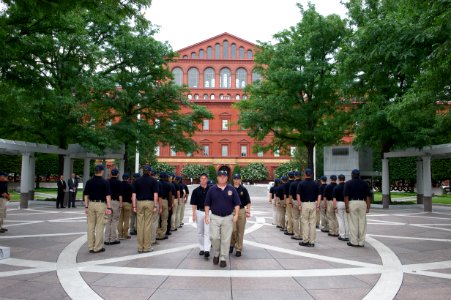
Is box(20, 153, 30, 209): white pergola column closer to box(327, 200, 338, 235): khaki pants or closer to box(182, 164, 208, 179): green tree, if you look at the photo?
box(327, 200, 338, 235): khaki pants

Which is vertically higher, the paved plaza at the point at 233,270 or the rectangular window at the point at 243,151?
the rectangular window at the point at 243,151

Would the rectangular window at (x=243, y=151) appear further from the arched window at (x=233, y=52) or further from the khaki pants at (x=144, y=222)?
the khaki pants at (x=144, y=222)

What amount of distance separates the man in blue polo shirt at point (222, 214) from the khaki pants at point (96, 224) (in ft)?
9.59

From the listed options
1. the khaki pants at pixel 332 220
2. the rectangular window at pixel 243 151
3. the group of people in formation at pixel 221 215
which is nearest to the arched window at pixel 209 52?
the rectangular window at pixel 243 151

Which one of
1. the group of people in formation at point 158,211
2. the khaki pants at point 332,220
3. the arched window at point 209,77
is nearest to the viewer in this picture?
the group of people in formation at point 158,211

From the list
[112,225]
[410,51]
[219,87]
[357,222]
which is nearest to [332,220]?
[357,222]

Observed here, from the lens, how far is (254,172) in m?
67.1

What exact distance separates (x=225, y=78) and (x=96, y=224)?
66.6 m

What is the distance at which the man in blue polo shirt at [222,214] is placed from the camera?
24.7 feet

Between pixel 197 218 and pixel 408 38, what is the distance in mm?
6827

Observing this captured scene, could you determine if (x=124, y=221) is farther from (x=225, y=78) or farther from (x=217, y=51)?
(x=217, y=51)

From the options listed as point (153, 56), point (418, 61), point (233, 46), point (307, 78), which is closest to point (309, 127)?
point (307, 78)

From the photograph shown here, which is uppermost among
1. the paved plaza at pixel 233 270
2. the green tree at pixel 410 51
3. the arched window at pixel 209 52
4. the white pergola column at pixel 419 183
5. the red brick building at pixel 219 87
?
the arched window at pixel 209 52

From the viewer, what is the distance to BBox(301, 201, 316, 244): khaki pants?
994cm
